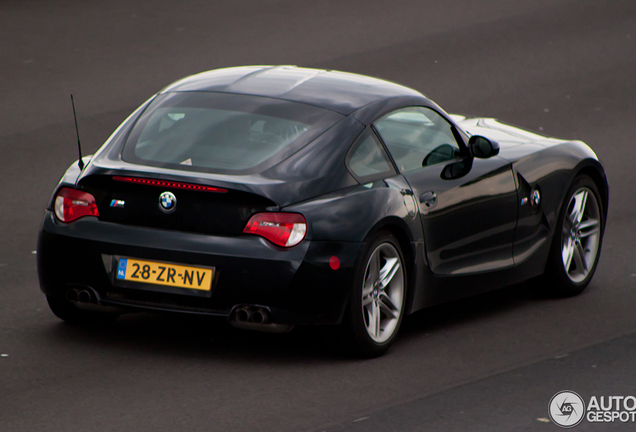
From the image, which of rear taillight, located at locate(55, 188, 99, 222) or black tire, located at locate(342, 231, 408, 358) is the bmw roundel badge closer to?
rear taillight, located at locate(55, 188, 99, 222)

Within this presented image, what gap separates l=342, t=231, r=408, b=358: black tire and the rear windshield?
75 centimetres

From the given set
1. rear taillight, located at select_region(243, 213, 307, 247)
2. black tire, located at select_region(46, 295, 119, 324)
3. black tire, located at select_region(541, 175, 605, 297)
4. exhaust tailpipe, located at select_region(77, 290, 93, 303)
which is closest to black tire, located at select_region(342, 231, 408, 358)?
rear taillight, located at select_region(243, 213, 307, 247)

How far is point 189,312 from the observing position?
627cm

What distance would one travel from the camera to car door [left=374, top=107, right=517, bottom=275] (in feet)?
23.5

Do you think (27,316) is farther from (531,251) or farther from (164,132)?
(531,251)

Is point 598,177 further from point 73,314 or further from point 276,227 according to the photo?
point 73,314

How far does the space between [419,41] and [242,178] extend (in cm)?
1133

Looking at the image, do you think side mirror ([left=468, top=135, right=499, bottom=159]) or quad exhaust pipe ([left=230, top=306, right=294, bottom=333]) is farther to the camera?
side mirror ([left=468, top=135, right=499, bottom=159])

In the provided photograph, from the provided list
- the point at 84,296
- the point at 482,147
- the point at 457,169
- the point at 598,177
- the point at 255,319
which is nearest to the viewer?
the point at 255,319

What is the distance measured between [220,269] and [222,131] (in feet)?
3.05

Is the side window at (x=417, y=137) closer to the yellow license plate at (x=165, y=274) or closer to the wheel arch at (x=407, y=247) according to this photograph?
the wheel arch at (x=407, y=247)

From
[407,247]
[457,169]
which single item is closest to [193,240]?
[407,247]

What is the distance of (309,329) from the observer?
7066 millimetres

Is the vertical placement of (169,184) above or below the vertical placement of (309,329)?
above
